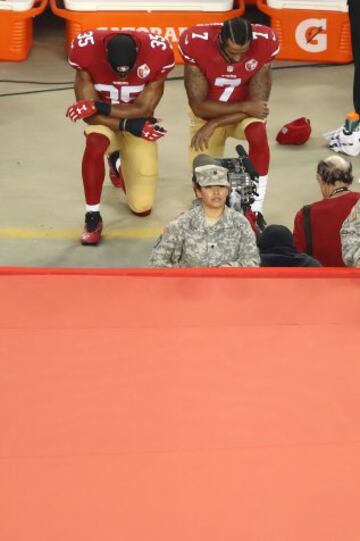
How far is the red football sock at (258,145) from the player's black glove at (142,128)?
20.8 inches

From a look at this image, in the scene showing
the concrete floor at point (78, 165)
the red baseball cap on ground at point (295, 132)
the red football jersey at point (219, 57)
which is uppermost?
the red football jersey at point (219, 57)

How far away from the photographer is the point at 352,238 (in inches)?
198

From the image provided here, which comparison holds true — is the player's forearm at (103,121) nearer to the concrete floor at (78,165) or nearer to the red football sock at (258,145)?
the concrete floor at (78,165)

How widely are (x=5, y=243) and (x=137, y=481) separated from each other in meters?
3.11

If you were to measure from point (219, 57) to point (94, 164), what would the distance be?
93 centimetres

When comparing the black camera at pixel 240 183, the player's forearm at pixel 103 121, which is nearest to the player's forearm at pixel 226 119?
the player's forearm at pixel 103 121

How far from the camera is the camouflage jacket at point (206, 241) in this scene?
5.14 m

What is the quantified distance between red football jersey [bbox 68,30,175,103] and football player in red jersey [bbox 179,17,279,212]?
15cm

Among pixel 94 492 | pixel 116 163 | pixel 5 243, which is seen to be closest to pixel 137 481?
pixel 94 492

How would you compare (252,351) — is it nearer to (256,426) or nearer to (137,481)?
(256,426)

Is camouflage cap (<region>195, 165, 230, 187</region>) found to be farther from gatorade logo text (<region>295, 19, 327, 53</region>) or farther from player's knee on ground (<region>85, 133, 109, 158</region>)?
gatorade logo text (<region>295, 19, 327, 53</region>)

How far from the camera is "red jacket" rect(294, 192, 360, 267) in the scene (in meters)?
5.36

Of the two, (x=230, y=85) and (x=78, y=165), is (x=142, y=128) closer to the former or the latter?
(x=230, y=85)

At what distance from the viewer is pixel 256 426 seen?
392cm
